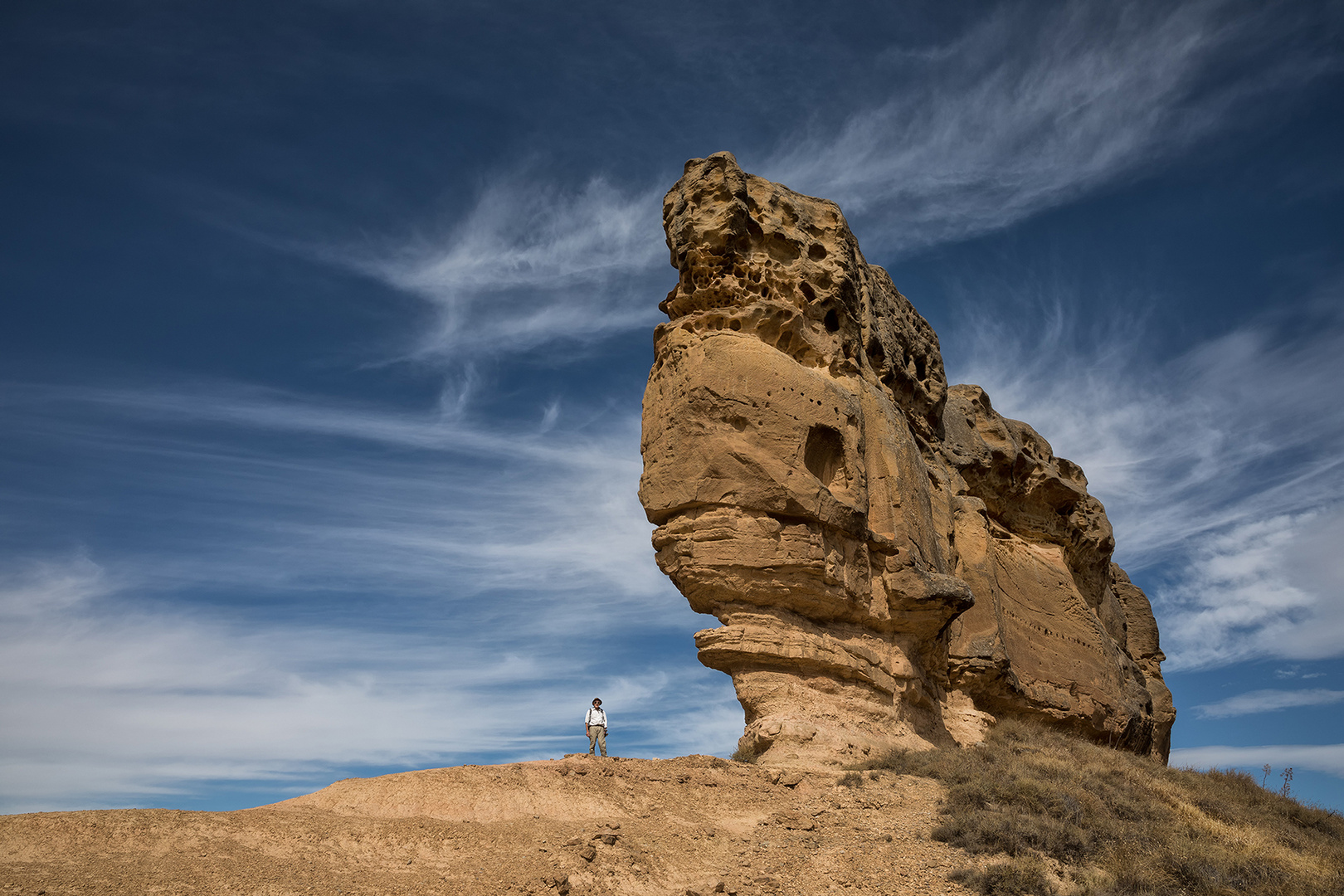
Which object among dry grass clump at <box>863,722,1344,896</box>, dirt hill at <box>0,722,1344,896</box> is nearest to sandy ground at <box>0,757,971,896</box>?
dirt hill at <box>0,722,1344,896</box>

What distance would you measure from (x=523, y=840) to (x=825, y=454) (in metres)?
6.73

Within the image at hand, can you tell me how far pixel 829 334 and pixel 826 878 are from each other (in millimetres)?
8098

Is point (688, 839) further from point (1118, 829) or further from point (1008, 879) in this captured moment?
point (1118, 829)

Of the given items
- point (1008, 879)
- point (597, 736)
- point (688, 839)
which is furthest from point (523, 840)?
point (597, 736)

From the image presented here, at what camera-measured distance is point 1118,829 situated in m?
9.08

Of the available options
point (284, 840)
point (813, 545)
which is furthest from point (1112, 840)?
point (284, 840)

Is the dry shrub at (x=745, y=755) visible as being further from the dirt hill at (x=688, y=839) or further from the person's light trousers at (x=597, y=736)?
the person's light trousers at (x=597, y=736)

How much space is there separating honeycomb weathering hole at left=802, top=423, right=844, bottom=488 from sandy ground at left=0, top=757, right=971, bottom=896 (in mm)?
4166

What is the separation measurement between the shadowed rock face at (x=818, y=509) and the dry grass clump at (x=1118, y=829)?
1388 millimetres

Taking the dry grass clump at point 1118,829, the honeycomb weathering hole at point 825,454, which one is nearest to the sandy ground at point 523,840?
the dry grass clump at point 1118,829

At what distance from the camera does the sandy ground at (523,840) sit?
668 cm

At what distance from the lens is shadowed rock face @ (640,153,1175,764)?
1152 centimetres

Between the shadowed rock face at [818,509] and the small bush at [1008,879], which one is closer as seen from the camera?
the small bush at [1008,879]

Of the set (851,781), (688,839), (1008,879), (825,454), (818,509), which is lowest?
(1008,879)
